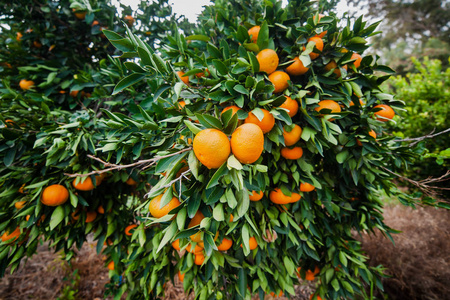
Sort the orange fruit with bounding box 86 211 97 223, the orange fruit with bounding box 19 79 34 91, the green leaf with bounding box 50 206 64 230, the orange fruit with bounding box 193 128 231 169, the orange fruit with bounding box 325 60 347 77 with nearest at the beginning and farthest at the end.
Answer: the orange fruit with bounding box 193 128 231 169, the orange fruit with bounding box 325 60 347 77, the green leaf with bounding box 50 206 64 230, the orange fruit with bounding box 86 211 97 223, the orange fruit with bounding box 19 79 34 91

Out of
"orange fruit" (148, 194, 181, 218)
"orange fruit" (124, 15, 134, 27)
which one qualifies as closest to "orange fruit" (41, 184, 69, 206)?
"orange fruit" (148, 194, 181, 218)

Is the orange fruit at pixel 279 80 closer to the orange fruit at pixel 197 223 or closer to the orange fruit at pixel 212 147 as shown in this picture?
the orange fruit at pixel 212 147

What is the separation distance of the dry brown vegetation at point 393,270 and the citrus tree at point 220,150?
109cm

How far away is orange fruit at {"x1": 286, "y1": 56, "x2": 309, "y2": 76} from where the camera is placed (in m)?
1.16

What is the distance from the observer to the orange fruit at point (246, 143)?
2.39 feet

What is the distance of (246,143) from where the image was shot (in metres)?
0.73

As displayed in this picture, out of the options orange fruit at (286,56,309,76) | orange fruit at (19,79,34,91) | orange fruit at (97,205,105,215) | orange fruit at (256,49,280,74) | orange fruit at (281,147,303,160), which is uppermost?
orange fruit at (256,49,280,74)

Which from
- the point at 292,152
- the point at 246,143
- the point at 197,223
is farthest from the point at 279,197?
the point at 246,143

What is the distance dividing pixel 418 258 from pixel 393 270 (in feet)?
1.11

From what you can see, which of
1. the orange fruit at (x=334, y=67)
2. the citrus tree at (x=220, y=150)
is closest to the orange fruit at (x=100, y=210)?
the citrus tree at (x=220, y=150)

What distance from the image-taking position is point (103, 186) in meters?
1.80

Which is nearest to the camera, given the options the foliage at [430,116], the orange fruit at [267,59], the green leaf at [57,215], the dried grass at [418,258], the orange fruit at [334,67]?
the orange fruit at [267,59]

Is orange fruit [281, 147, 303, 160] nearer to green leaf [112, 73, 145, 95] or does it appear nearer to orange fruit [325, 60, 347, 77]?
orange fruit [325, 60, 347, 77]

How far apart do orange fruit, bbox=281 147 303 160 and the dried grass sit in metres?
2.14
